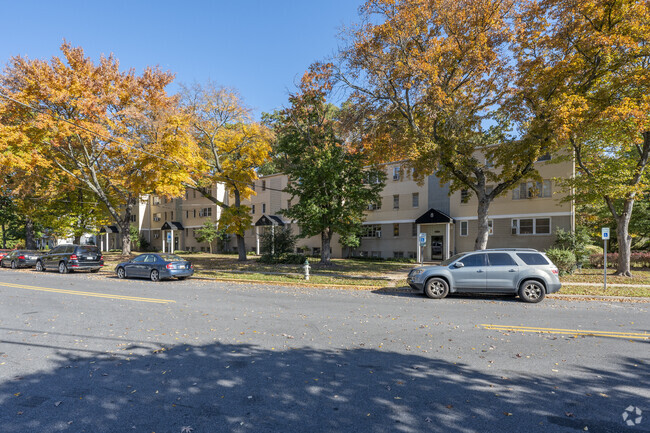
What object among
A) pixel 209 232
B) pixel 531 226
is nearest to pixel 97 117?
pixel 209 232

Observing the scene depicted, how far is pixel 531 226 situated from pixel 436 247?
7.10m

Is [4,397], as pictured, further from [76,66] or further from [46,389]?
[76,66]

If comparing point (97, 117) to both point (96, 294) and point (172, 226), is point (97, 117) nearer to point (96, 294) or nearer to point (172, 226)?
point (96, 294)

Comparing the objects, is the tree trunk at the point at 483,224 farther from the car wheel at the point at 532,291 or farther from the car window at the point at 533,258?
the car wheel at the point at 532,291

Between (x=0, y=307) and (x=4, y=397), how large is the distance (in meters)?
8.05

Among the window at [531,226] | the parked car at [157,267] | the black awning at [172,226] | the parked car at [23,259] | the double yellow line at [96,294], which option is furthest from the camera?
the black awning at [172,226]

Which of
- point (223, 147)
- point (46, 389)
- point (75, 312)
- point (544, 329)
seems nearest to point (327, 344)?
point (46, 389)

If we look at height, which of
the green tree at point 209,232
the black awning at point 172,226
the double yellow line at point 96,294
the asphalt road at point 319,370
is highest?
the black awning at point 172,226

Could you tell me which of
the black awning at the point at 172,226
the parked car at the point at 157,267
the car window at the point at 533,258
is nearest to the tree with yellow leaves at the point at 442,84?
the car window at the point at 533,258

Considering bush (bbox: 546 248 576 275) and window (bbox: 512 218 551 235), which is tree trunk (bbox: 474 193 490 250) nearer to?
bush (bbox: 546 248 576 275)

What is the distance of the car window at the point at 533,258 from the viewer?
1218cm

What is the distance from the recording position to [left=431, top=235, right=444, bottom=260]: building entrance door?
3011cm

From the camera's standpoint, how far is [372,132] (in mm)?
18844

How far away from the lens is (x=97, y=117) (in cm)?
2469
